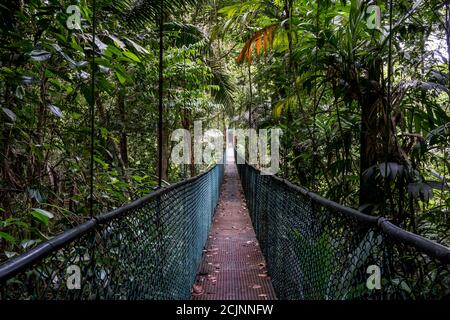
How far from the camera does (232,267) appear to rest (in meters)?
3.58

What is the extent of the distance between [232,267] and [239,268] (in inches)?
3.0

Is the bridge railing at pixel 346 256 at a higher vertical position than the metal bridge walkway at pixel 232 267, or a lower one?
higher

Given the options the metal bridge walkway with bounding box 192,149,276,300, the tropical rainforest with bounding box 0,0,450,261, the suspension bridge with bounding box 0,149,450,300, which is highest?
the tropical rainforest with bounding box 0,0,450,261

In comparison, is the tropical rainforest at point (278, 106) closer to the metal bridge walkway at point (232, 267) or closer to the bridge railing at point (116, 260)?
the bridge railing at point (116, 260)

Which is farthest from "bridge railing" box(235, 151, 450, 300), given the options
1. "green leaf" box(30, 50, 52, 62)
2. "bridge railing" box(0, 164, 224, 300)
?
"green leaf" box(30, 50, 52, 62)

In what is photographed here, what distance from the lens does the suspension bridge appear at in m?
0.86

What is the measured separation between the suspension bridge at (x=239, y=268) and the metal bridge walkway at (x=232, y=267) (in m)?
0.02

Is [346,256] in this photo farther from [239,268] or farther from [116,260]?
[239,268]

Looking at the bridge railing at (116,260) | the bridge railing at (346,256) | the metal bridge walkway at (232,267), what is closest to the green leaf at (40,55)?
the bridge railing at (116,260)

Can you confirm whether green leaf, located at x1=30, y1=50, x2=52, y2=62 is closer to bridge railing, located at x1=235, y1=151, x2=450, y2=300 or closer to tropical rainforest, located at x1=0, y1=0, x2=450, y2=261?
tropical rainforest, located at x1=0, y1=0, x2=450, y2=261

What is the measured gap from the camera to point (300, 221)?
2.07 meters

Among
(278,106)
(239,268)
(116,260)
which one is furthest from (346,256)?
(239,268)

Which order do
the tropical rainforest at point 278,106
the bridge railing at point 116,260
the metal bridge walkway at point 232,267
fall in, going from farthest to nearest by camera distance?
the metal bridge walkway at point 232,267 < the tropical rainforest at point 278,106 < the bridge railing at point 116,260

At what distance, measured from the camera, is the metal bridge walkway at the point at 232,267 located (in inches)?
113
